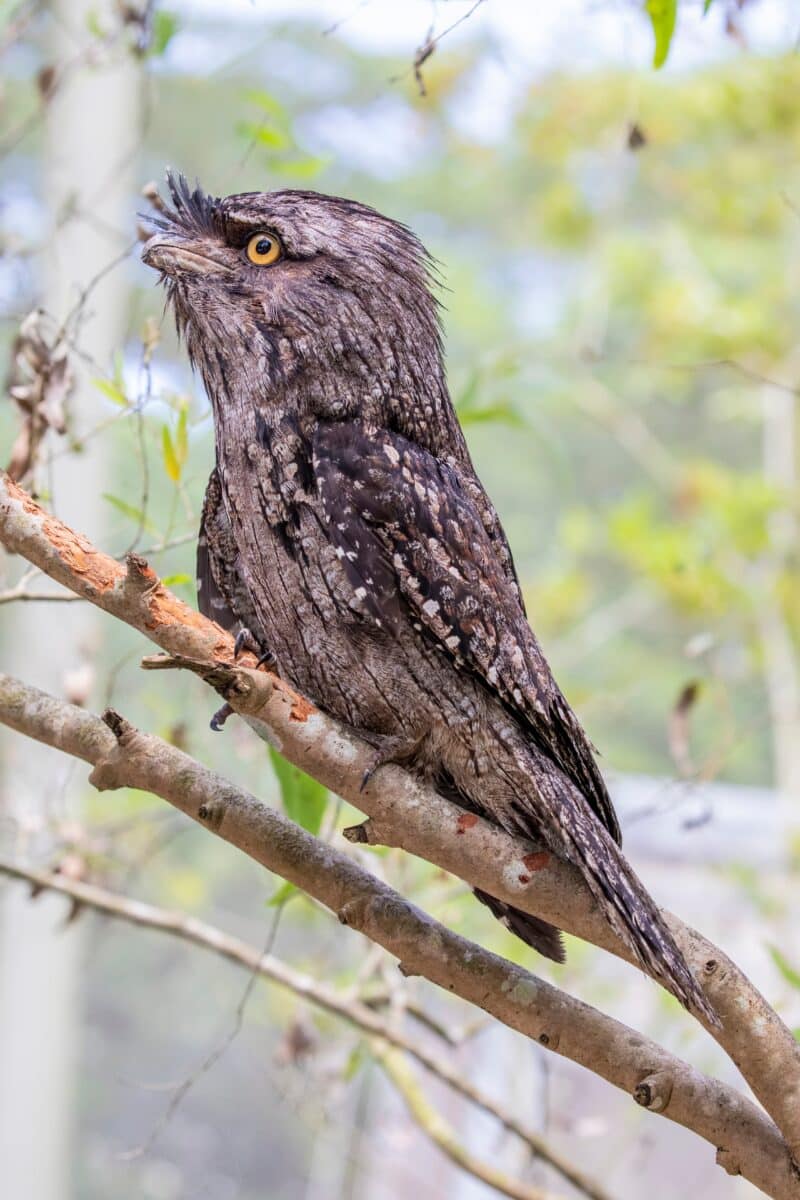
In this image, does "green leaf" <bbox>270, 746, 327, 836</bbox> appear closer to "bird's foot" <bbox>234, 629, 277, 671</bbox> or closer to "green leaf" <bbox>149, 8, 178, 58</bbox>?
"bird's foot" <bbox>234, 629, 277, 671</bbox>

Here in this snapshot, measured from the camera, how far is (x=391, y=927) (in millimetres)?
1158

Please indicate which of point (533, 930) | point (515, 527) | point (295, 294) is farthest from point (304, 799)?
point (515, 527)

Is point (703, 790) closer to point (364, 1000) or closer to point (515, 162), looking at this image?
point (364, 1000)

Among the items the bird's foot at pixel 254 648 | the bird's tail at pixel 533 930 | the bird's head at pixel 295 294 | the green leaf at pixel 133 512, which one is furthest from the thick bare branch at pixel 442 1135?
the bird's head at pixel 295 294

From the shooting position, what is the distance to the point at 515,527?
4266mm

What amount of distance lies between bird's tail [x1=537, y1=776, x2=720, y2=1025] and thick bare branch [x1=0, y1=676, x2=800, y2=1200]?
0.09 meters

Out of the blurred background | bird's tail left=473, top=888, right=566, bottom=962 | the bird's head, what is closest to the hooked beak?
the bird's head

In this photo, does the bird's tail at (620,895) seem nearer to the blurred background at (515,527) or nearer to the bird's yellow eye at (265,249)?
the bird's yellow eye at (265,249)

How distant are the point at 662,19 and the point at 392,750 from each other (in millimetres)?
779

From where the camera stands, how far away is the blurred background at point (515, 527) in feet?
10.4

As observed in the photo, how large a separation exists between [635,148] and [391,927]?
40.9 inches

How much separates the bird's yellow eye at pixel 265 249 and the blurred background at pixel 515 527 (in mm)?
1192

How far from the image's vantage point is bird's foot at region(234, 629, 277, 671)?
4.48ft

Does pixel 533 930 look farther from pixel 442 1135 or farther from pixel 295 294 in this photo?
pixel 295 294
